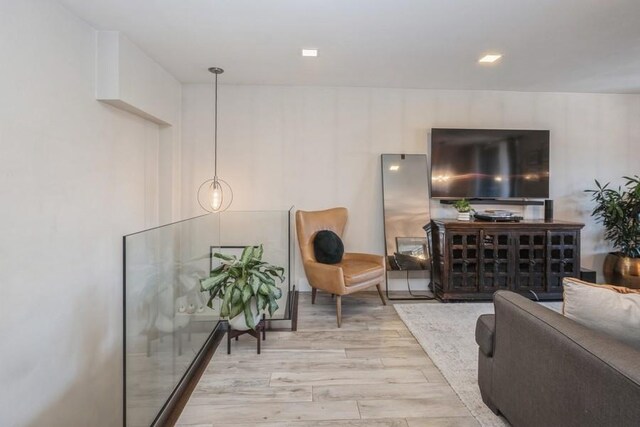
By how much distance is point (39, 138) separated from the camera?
197cm

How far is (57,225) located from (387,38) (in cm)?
279

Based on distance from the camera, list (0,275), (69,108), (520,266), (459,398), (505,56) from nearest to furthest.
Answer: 1. (0,275)
2. (459,398)
3. (69,108)
4. (505,56)
5. (520,266)

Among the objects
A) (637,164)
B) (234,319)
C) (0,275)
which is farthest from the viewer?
(637,164)

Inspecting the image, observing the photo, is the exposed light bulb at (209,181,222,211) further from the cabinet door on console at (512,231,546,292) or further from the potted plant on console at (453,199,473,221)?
the cabinet door on console at (512,231,546,292)

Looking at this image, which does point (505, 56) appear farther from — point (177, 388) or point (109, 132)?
point (177, 388)

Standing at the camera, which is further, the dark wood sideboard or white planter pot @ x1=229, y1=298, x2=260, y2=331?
the dark wood sideboard

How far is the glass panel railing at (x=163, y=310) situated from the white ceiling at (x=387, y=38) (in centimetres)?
152

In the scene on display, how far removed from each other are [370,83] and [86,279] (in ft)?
11.1

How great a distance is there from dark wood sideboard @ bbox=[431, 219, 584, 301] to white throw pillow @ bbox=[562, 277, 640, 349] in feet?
7.28

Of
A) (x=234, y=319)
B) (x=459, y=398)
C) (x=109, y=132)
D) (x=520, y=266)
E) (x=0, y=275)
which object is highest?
(x=109, y=132)

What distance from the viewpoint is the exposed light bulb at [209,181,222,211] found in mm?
3869

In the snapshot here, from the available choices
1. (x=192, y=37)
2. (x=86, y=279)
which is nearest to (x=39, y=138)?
(x=86, y=279)

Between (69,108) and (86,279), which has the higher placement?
(69,108)

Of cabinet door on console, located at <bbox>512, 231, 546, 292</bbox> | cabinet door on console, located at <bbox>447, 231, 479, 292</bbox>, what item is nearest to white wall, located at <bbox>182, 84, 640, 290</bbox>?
cabinet door on console, located at <bbox>447, 231, 479, 292</bbox>
